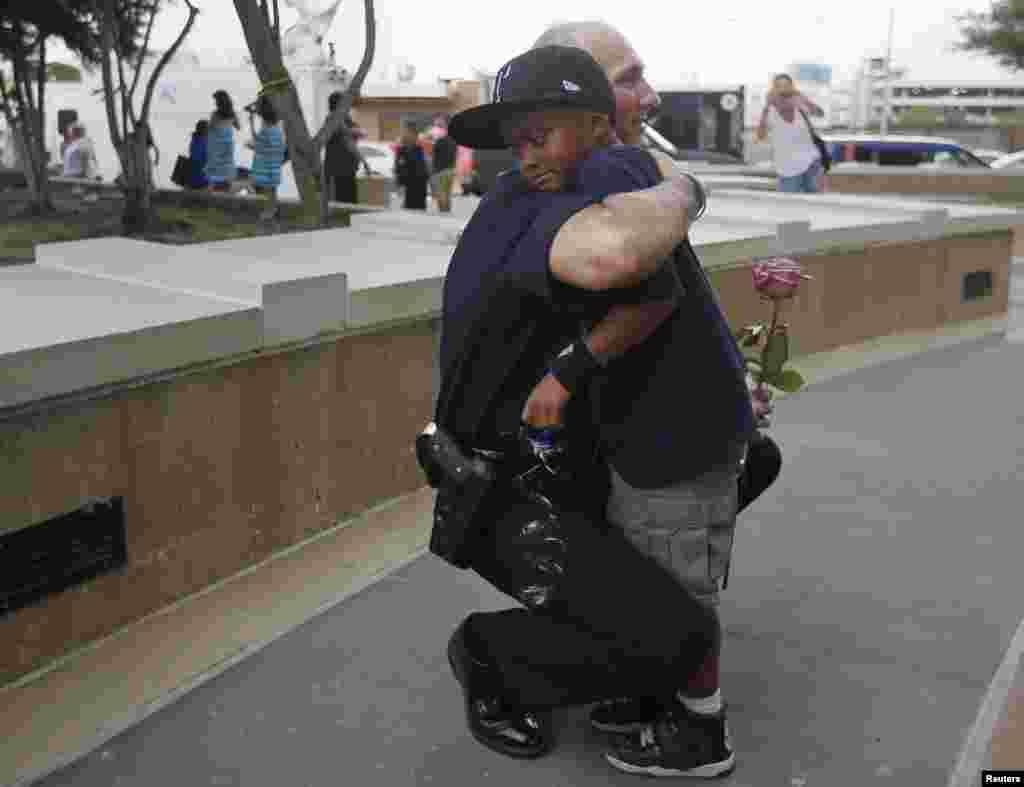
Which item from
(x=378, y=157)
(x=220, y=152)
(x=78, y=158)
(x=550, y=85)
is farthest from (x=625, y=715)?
(x=378, y=157)

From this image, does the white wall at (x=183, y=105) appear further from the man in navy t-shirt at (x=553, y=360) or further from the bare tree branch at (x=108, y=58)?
the man in navy t-shirt at (x=553, y=360)

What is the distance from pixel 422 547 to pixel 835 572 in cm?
143

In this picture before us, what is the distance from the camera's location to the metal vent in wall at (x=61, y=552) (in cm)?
360

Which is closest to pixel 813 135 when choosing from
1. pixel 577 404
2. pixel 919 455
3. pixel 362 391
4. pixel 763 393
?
pixel 919 455

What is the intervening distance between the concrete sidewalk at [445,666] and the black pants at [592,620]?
26cm

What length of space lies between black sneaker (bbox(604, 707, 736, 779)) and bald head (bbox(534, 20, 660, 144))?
1.41m

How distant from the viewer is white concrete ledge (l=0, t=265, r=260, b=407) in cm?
366

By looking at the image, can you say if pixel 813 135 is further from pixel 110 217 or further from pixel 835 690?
pixel 835 690

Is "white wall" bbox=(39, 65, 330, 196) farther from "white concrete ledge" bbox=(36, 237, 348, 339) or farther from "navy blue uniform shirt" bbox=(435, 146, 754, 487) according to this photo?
"navy blue uniform shirt" bbox=(435, 146, 754, 487)

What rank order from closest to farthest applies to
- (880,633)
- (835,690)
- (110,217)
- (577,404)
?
1. (577,404)
2. (835,690)
3. (880,633)
4. (110,217)

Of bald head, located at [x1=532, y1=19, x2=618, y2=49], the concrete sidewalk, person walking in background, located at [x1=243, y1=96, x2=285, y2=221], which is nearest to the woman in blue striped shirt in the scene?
person walking in background, located at [x1=243, y1=96, x2=285, y2=221]

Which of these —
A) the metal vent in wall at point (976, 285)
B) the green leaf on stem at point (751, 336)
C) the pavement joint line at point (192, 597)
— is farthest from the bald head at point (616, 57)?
the metal vent in wall at point (976, 285)

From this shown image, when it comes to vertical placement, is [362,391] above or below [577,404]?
below

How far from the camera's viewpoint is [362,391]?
5.05m
